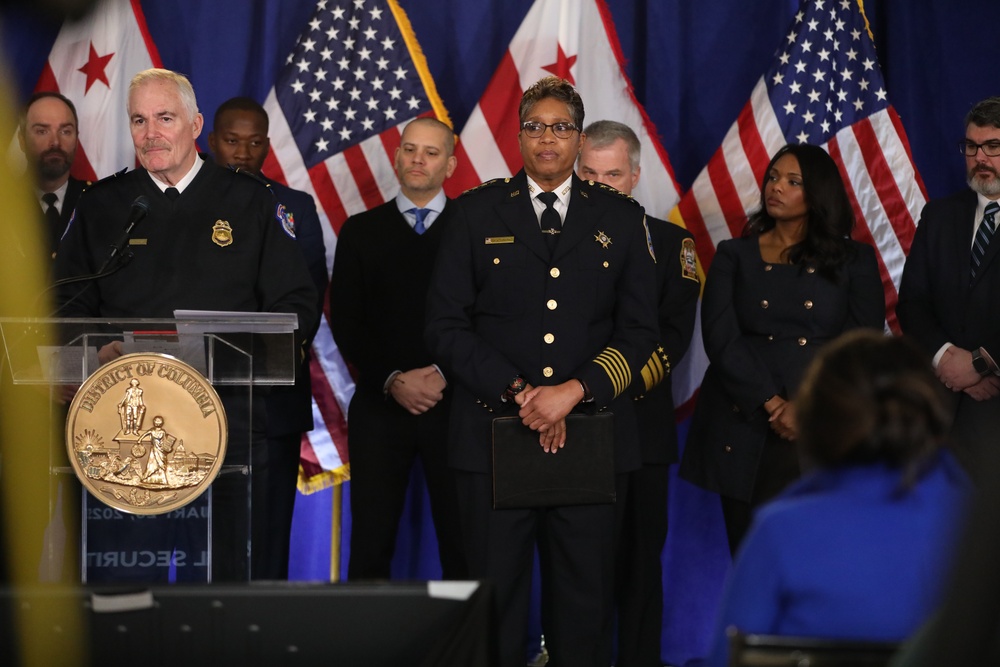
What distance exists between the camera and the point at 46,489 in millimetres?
2750

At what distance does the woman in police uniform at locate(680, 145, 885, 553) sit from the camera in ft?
12.8

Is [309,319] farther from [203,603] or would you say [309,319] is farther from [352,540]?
[203,603]

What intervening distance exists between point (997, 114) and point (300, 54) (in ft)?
8.88

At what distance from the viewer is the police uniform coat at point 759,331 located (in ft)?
12.8

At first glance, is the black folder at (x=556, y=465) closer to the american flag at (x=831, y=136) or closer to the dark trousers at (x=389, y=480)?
the dark trousers at (x=389, y=480)

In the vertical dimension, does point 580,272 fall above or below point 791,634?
above

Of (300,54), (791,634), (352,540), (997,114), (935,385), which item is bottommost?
(352,540)

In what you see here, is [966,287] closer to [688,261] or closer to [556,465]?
[688,261]

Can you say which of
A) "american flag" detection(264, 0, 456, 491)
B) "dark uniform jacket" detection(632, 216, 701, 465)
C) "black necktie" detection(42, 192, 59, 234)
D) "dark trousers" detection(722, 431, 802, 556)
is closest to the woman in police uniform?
"dark trousers" detection(722, 431, 802, 556)

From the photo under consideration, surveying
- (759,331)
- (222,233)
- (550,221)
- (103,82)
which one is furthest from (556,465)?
(103,82)

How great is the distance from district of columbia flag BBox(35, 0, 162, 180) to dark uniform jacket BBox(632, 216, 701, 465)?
7.52 feet

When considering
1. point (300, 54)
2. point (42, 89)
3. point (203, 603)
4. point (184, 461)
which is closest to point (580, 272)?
point (184, 461)

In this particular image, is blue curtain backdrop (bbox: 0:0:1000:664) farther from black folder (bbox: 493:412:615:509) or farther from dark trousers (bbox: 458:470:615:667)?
black folder (bbox: 493:412:615:509)

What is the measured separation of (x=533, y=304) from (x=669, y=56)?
2.16m
